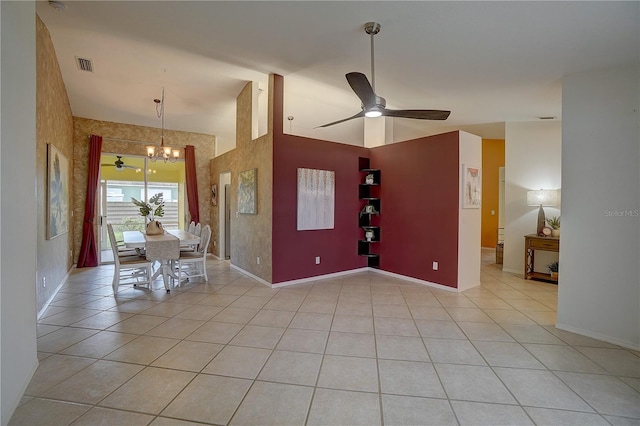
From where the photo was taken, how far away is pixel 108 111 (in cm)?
570

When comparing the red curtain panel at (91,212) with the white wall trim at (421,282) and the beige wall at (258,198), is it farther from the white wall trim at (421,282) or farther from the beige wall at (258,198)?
the white wall trim at (421,282)

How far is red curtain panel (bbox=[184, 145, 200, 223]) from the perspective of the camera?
7.05 meters

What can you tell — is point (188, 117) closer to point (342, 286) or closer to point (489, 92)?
point (342, 286)

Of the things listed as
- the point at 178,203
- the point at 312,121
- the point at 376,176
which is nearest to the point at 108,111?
the point at 178,203

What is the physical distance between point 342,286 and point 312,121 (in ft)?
12.6

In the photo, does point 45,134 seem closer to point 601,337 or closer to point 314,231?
point 314,231

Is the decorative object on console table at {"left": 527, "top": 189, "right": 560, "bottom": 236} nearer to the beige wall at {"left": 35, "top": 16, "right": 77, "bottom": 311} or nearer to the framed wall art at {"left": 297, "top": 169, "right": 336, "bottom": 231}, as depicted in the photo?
the framed wall art at {"left": 297, "top": 169, "right": 336, "bottom": 231}

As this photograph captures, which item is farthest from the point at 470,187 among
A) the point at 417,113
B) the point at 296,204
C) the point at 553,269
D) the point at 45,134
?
the point at 45,134

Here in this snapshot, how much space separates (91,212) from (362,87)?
6.18 m

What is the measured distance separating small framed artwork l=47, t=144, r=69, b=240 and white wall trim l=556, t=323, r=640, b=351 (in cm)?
597

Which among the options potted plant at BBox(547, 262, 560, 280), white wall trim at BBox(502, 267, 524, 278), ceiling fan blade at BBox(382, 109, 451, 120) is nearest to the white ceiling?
ceiling fan blade at BBox(382, 109, 451, 120)

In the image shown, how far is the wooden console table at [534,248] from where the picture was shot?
476cm

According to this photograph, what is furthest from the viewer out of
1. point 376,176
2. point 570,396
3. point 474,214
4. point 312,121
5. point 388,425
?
point 312,121

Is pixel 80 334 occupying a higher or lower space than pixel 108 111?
lower
